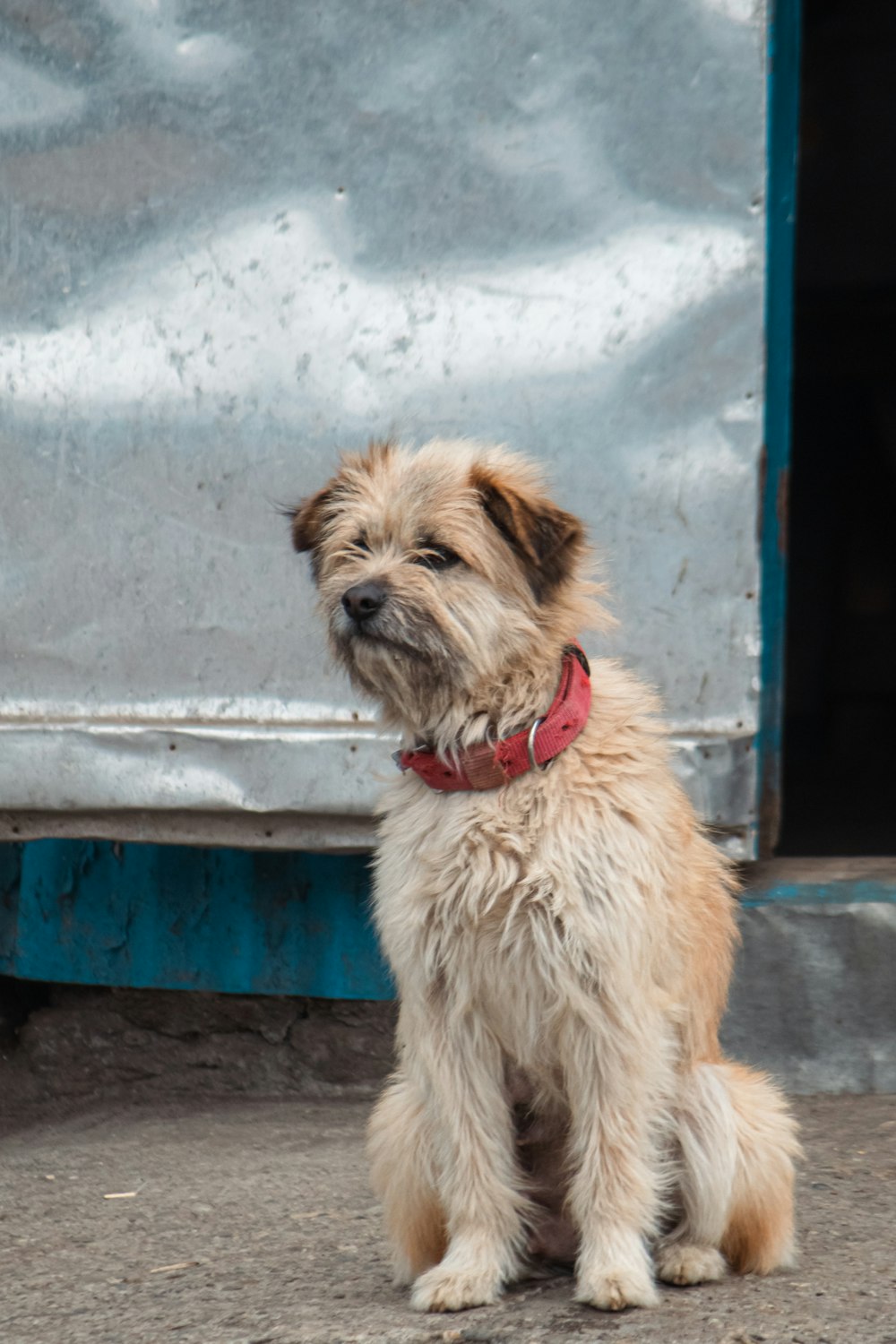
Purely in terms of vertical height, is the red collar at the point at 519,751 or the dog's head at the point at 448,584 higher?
the dog's head at the point at 448,584

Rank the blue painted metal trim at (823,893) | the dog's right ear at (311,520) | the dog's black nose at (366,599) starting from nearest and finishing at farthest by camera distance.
→ the dog's black nose at (366,599)
the dog's right ear at (311,520)
the blue painted metal trim at (823,893)

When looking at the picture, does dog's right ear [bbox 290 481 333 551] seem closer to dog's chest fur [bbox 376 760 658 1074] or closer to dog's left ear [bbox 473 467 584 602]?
dog's left ear [bbox 473 467 584 602]

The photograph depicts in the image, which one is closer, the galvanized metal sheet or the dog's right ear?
the dog's right ear

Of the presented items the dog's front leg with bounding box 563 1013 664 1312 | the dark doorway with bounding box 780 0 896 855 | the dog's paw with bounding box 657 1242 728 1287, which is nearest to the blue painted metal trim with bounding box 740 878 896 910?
the dog's paw with bounding box 657 1242 728 1287

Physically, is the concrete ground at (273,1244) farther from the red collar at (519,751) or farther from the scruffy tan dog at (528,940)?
the red collar at (519,751)

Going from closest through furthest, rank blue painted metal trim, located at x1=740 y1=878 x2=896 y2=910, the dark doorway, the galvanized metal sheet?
the galvanized metal sheet
blue painted metal trim, located at x1=740 y1=878 x2=896 y2=910
the dark doorway

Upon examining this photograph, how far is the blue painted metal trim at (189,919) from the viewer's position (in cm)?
526

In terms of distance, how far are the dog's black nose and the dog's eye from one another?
136 millimetres

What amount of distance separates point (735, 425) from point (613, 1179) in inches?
100

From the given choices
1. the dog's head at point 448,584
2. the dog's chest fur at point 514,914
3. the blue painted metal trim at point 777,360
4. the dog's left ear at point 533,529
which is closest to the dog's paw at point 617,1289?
the dog's chest fur at point 514,914

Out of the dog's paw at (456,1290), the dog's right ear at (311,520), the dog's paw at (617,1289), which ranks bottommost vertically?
the dog's paw at (456,1290)

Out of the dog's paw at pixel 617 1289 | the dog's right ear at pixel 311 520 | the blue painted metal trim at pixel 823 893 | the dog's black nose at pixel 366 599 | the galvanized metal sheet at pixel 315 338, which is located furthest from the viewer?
the blue painted metal trim at pixel 823 893

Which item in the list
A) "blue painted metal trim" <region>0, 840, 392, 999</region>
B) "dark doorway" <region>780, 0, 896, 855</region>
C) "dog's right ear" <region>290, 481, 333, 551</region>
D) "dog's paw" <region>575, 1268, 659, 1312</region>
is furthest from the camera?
"dark doorway" <region>780, 0, 896, 855</region>

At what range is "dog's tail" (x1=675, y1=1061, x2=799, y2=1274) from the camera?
3043mm
